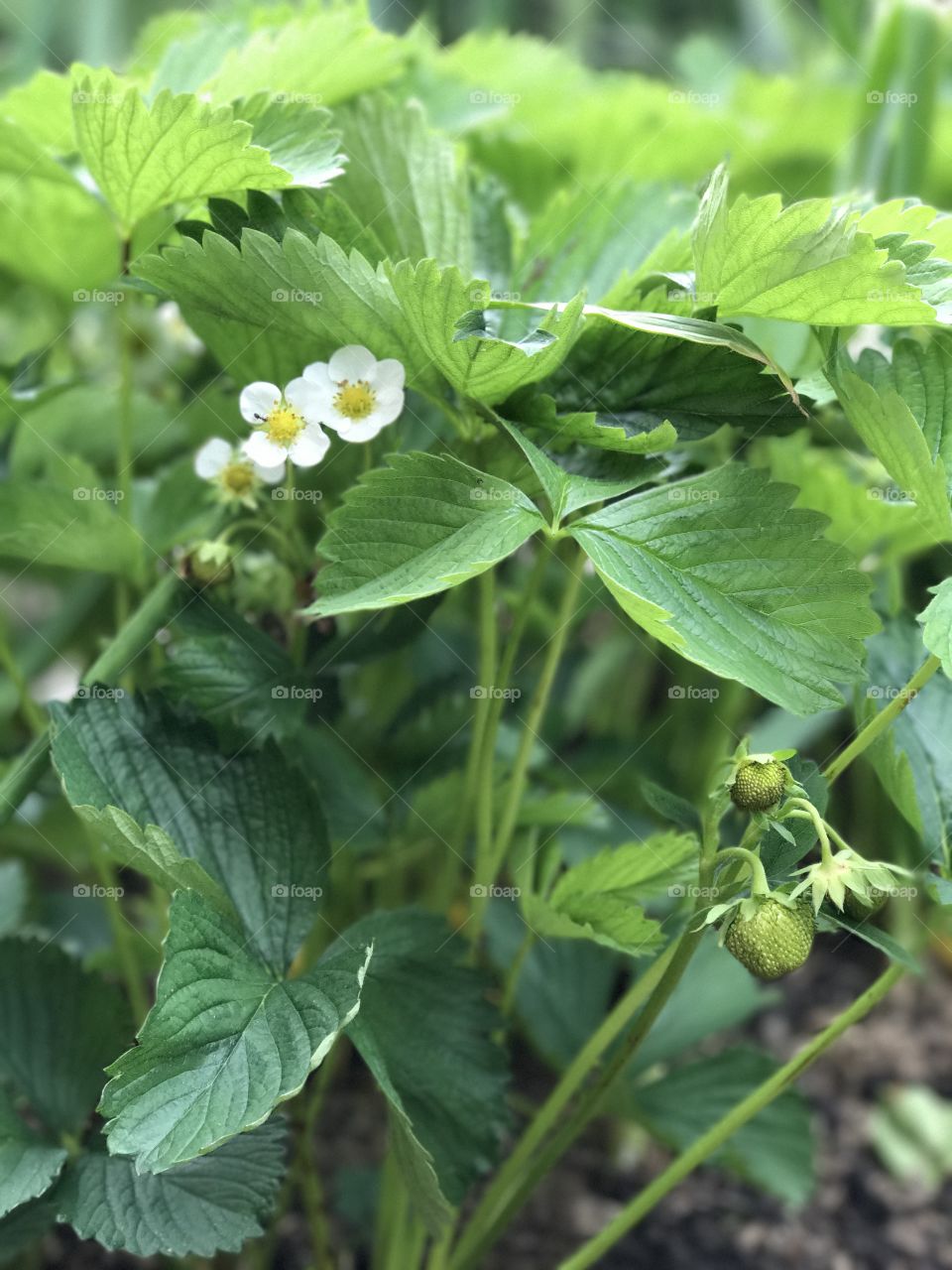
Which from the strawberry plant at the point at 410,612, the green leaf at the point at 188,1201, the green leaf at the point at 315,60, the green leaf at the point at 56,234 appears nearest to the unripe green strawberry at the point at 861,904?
the strawberry plant at the point at 410,612

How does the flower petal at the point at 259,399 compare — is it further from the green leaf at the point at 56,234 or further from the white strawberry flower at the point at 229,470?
the green leaf at the point at 56,234

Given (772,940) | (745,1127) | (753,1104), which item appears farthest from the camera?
(745,1127)

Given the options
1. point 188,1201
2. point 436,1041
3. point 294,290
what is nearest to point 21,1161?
point 188,1201

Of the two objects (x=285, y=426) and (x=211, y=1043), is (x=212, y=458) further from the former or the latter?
(x=211, y=1043)

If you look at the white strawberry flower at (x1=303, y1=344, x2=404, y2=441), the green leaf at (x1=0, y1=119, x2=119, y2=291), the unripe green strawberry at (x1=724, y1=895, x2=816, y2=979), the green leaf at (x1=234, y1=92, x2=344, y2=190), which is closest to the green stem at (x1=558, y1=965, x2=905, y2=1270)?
the unripe green strawberry at (x1=724, y1=895, x2=816, y2=979)

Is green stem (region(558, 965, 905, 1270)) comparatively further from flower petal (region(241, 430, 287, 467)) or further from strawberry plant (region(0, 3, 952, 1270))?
flower petal (region(241, 430, 287, 467))

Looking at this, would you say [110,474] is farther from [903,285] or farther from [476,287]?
[903,285]
